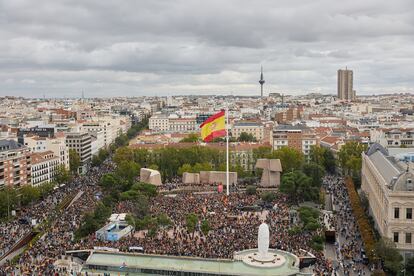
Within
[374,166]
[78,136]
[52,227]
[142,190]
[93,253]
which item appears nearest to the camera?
[93,253]

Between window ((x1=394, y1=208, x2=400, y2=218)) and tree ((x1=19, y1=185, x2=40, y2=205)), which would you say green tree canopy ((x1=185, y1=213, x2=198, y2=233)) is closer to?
window ((x1=394, y1=208, x2=400, y2=218))

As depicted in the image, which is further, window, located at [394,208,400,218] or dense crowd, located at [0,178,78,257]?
dense crowd, located at [0,178,78,257]

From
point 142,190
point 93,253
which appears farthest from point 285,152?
point 93,253

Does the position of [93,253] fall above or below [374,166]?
below

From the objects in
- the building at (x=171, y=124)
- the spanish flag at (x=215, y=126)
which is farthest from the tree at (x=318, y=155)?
the building at (x=171, y=124)

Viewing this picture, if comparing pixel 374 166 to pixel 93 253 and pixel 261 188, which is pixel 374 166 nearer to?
pixel 261 188

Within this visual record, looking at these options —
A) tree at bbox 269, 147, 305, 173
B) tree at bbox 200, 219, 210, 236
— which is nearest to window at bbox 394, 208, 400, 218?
tree at bbox 200, 219, 210, 236

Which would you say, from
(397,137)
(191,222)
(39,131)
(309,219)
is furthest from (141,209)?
(39,131)
